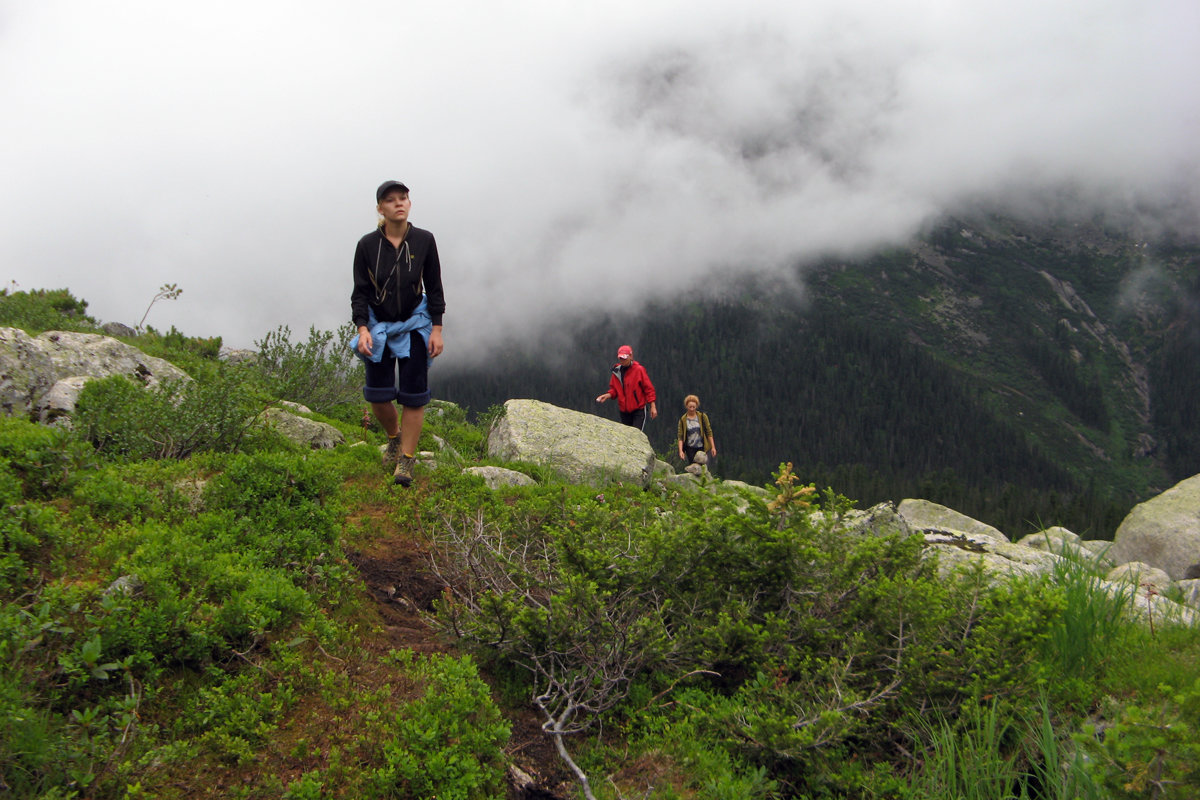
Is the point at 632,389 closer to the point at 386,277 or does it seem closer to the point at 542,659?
the point at 386,277

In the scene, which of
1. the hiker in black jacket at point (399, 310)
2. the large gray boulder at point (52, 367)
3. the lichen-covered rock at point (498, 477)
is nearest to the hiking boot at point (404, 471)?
the hiker in black jacket at point (399, 310)

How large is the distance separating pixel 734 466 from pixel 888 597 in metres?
112

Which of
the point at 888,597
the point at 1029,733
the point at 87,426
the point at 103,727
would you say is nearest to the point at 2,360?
the point at 87,426

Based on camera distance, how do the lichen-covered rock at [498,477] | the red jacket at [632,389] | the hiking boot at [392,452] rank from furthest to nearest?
the red jacket at [632,389], the lichen-covered rock at [498,477], the hiking boot at [392,452]

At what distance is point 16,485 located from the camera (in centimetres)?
476

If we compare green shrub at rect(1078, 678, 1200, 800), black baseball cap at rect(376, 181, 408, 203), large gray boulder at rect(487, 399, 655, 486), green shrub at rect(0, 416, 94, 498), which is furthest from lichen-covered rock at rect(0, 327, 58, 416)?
green shrub at rect(1078, 678, 1200, 800)

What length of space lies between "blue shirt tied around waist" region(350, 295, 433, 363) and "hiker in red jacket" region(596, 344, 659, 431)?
7989mm

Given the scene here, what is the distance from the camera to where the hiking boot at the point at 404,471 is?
769 centimetres

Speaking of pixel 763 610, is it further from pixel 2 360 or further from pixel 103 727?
pixel 2 360

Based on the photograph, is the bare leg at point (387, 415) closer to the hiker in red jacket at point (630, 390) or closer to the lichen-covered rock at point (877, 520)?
the lichen-covered rock at point (877, 520)

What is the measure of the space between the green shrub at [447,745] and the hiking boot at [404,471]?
12.7 ft

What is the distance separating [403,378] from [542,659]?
13.7ft

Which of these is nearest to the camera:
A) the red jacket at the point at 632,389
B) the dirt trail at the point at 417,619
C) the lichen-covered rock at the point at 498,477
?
the dirt trail at the point at 417,619

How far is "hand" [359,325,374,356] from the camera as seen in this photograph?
714cm
